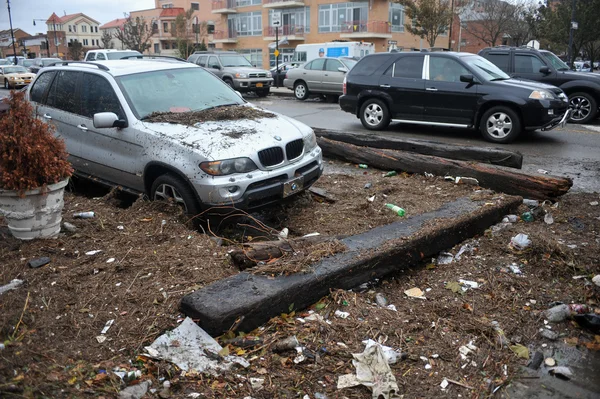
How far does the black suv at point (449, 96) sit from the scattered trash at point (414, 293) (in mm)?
7534

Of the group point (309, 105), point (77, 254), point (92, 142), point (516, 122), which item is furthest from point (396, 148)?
point (309, 105)

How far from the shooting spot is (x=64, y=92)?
269 inches

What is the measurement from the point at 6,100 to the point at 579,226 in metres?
6.04

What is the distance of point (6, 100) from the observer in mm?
4707

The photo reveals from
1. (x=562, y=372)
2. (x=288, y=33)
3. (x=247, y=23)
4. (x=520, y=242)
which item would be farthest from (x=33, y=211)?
(x=247, y=23)

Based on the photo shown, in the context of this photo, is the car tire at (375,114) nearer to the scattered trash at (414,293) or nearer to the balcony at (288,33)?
the scattered trash at (414,293)

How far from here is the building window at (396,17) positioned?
48469 mm

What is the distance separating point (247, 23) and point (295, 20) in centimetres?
749

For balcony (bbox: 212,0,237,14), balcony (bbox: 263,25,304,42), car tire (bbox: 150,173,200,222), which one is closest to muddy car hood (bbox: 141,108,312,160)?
car tire (bbox: 150,173,200,222)

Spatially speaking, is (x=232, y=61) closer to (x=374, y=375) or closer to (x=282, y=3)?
(x=374, y=375)

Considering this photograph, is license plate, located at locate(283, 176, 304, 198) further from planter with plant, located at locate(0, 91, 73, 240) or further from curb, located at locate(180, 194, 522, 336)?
planter with plant, located at locate(0, 91, 73, 240)

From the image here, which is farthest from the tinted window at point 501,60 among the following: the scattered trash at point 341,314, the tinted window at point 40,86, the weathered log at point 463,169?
the scattered trash at point 341,314

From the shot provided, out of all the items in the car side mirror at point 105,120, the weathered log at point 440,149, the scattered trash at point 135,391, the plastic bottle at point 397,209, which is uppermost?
the car side mirror at point 105,120

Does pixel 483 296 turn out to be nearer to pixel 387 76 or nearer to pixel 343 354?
pixel 343 354
